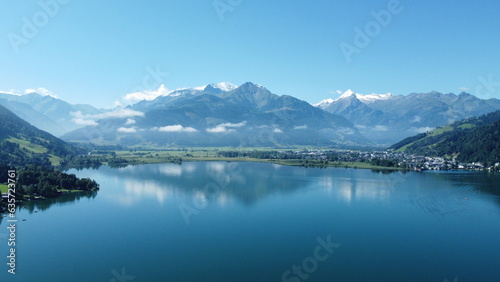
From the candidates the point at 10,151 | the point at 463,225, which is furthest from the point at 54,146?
the point at 463,225

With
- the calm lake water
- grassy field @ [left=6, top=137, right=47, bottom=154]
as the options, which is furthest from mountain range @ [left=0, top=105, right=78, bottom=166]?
the calm lake water

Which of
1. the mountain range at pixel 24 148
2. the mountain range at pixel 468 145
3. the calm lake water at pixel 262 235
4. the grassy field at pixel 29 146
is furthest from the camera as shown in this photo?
the grassy field at pixel 29 146

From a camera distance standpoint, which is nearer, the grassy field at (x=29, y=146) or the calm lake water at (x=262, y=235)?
the calm lake water at (x=262, y=235)

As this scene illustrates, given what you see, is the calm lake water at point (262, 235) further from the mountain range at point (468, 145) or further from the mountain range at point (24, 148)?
the mountain range at point (24, 148)

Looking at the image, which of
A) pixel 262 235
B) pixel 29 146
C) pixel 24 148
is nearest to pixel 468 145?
pixel 262 235

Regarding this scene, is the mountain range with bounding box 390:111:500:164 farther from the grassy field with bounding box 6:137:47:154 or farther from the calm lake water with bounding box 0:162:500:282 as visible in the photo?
the grassy field with bounding box 6:137:47:154

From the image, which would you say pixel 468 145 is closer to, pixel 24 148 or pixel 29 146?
pixel 24 148

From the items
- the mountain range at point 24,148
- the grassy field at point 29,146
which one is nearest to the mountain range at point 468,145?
the mountain range at point 24,148

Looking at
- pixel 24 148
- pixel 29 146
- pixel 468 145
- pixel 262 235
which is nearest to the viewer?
pixel 262 235
